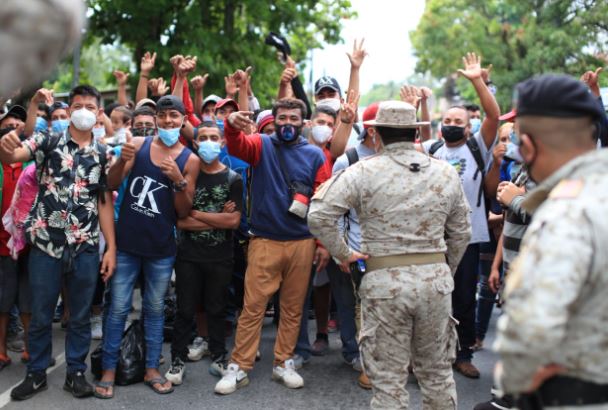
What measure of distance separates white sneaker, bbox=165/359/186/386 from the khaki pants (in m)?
0.43

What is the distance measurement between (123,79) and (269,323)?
3.43 m

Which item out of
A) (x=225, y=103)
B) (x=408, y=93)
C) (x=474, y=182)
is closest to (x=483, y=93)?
(x=474, y=182)

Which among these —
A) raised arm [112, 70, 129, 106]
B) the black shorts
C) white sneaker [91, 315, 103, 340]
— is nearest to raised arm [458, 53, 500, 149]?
the black shorts

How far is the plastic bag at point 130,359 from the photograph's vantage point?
5.27m

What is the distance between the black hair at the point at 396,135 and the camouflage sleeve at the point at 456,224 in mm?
312

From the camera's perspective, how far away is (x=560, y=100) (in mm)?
2141

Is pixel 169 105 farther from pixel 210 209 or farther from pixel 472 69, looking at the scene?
pixel 472 69

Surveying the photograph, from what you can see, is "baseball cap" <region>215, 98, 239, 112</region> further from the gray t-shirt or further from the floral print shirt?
the floral print shirt

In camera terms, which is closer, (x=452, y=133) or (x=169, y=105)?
(x=169, y=105)

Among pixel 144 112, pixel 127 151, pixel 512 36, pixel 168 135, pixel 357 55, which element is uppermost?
pixel 512 36

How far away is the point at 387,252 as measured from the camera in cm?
386

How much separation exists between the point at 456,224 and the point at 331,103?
2.89 m

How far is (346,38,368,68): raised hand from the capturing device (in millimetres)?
6629

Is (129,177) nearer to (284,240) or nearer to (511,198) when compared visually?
(284,240)
